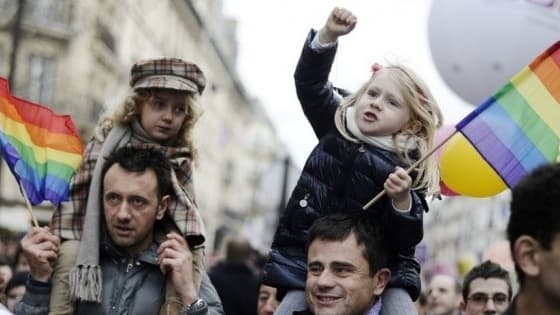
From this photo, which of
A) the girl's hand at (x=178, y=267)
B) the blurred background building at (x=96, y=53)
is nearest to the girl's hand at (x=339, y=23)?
the girl's hand at (x=178, y=267)

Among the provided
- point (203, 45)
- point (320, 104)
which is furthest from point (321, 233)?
point (203, 45)

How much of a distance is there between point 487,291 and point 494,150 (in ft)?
7.43

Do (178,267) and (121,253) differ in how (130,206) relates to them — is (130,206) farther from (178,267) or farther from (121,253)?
(178,267)

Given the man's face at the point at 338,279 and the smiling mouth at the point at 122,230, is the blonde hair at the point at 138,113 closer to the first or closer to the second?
the smiling mouth at the point at 122,230

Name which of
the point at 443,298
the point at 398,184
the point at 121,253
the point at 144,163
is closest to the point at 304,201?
the point at 398,184

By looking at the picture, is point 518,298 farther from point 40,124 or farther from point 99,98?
point 99,98

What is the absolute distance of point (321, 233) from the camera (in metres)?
4.37

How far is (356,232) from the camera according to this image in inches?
173

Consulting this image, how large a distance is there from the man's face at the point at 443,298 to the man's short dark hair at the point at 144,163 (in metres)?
4.94

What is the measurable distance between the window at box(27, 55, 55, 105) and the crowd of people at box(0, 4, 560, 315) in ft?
106

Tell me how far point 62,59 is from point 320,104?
36.3 metres

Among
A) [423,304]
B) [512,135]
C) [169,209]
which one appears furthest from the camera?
[423,304]

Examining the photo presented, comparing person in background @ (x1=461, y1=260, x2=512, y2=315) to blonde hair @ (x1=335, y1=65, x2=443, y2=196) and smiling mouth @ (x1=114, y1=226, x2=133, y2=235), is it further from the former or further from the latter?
smiling mouth @ (x1=114, y1=226, x2=133, y2=235)

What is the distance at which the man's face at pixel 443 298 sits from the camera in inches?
369
